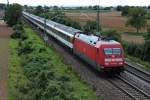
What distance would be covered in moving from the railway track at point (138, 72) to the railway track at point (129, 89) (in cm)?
174

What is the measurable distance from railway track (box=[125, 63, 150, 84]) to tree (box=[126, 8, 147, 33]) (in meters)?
66.5

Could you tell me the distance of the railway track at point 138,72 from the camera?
2996 centimetres

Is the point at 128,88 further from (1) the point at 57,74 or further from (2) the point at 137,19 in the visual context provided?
(2) the point at 137,19

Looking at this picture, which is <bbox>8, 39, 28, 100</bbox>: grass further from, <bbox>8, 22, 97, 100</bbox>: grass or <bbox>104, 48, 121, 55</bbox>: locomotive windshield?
<bbox>104, 48, 121, 55</bbox>: locomotive windshield

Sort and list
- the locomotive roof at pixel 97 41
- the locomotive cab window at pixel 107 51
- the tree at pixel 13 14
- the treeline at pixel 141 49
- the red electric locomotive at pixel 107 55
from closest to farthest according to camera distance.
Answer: the red electric locomotive at pixel 107 55, the locomotive cab window at pixel 107 51, the locomotive roof at pixel 97 41, the treeline at pixel 141 49, the tree at pixel 13 14

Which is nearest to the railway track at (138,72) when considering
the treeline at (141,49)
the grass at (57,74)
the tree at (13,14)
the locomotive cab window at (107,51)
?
the locomotive cab window at (107,51)

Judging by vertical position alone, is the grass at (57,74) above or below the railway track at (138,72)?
above

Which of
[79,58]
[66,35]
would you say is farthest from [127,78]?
[66,35]

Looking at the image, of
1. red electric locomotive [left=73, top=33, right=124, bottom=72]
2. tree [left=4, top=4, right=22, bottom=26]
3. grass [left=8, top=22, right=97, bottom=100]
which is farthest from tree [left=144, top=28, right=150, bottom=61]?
tree [left=4, top=4, right=22, bottom=26]

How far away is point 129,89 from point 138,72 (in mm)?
6723

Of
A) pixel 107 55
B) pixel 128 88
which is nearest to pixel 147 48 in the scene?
pixel 107 55

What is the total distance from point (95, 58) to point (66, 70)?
300cm

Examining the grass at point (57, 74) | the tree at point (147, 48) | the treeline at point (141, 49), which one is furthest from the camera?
the treeline at point (141, 49)

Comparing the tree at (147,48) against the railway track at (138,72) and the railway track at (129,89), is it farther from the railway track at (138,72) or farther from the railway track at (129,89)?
the railway track at (129,89)
